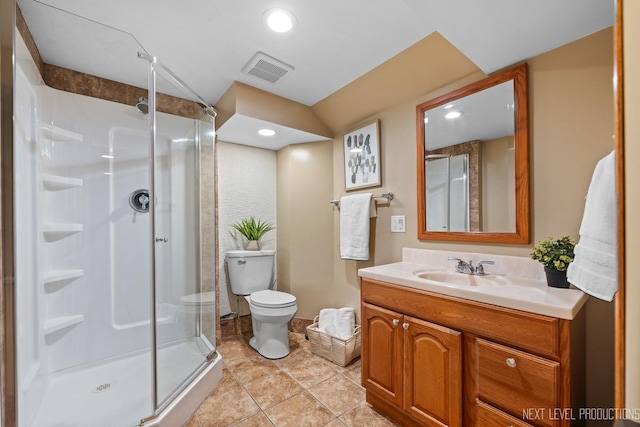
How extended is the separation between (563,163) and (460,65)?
30.9 inches

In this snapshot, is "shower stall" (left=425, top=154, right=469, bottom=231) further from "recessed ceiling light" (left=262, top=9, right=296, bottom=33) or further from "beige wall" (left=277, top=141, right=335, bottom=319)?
"recessed ceiling light" (left=262, top=9, right=296, bottom=33)

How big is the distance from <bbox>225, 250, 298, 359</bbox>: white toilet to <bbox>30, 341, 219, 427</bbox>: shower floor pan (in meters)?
0.51

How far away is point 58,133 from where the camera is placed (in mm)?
1686

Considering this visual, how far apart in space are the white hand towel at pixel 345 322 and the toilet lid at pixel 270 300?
41 centimetres

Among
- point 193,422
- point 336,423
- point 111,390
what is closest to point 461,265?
point 336,423

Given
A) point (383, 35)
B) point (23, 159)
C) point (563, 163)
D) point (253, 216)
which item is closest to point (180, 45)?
point (23, 159)

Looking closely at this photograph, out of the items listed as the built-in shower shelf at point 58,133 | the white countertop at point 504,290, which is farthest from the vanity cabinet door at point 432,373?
the built-in shower shelf at point 58,133

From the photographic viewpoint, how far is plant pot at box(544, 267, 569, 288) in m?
1.11

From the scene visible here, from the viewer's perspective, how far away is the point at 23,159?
1.33 meters

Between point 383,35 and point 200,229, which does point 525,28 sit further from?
point 200,229

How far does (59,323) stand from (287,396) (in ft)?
4.96

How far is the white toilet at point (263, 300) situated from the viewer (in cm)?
211

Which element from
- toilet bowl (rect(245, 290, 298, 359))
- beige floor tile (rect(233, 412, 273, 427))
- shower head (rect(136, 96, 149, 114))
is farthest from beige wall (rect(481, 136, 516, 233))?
shower head (rect(136, 96, 149, 114))

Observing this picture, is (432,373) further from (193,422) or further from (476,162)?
(193,422)
